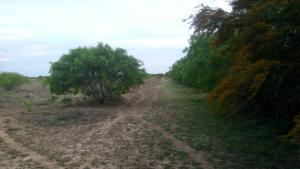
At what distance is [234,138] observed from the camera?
14.8 meters

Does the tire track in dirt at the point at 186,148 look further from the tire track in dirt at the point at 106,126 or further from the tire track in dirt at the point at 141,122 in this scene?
the tire track in dirt at the point at 106,126

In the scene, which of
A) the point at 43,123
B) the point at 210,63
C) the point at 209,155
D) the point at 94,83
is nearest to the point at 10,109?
the point at 94,83

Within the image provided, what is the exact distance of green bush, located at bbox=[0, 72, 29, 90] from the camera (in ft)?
127

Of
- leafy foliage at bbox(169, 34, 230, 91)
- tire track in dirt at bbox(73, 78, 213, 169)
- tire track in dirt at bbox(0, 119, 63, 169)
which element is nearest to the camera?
tire track in dirt at bbox(0, 119, 63, 169)

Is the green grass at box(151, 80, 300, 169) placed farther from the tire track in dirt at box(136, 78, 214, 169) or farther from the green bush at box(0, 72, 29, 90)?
the green bush at box(0, 72, 29, 90)

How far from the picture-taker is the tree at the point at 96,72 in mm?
25891

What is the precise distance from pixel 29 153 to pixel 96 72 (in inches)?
543

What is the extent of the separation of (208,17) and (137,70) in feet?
55.0

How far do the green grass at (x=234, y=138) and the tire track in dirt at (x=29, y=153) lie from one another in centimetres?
411

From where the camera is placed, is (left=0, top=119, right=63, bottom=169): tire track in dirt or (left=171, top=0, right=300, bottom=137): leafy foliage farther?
(left=0, top=119, right=63, bottom=169): tire track in dirt

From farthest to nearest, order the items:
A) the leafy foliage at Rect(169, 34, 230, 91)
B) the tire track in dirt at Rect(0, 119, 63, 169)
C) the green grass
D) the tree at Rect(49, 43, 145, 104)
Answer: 1. the tree at Rect(49, 43, 145, 104)
2. the leafy foliage at Rect(169, 34, 230, 91)
3. the green grass
4. the tire track in dirt at Rect(0, 119, 63, 169)

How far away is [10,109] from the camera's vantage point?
25.4 m

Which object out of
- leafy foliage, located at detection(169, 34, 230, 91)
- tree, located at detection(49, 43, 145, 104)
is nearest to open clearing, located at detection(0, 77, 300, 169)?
leafy foliage, located at detection(169, 34, 230, 91)

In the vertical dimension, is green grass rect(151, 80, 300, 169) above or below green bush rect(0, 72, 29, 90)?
below
